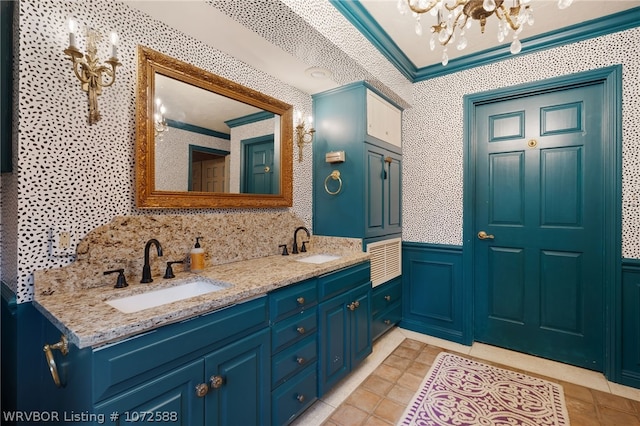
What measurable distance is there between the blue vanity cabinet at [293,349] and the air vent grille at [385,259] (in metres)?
1.00

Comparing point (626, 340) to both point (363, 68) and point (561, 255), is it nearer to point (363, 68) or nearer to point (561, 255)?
point (561, 255)

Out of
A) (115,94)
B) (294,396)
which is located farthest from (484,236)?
(115,94)

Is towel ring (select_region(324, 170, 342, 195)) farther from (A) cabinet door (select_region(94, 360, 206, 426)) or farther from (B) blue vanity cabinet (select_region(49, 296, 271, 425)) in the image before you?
(A) cabinet door (select_region(94, 360, 206, 426))

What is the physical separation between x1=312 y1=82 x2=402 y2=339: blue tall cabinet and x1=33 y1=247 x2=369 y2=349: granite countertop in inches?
→ 28.6

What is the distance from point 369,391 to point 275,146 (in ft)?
6.53

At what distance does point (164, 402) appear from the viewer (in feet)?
3.47

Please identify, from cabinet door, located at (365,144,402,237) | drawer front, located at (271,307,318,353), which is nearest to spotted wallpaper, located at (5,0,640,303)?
cabinet door, located at (365,144,402,237)

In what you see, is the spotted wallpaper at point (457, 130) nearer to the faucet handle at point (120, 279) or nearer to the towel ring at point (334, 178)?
the towel ring at point (334, 178)

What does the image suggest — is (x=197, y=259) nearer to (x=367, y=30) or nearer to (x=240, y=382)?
(x=240, y=382)

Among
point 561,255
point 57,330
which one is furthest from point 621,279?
point 57,330

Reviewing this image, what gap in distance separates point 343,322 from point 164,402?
122 cm

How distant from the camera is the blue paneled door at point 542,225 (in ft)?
7.58

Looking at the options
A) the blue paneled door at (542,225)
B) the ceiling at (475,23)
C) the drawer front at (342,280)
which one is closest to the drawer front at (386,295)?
the drawer front at (342,280)

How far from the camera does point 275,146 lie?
2.38 m
